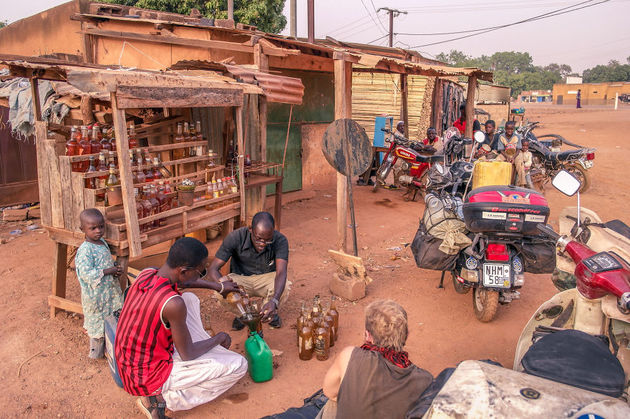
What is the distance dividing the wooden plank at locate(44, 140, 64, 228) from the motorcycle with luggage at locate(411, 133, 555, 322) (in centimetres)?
355

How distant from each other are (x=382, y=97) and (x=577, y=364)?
44.9 feet

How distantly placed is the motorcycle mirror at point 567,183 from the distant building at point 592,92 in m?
49.2

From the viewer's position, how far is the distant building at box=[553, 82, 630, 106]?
1753 inches

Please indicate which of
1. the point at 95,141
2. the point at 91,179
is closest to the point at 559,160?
the point at 95,141

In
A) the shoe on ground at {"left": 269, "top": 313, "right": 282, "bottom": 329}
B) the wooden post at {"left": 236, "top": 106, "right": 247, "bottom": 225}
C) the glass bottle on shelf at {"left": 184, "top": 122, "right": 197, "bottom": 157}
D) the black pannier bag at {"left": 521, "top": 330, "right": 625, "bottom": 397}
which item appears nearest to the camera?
the black pannier bag at {"left": 521, "top": 330, "right": 625, "bottom": 397}

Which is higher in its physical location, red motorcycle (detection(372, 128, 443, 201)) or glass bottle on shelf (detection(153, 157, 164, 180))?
glass bottle on shelf (detection(153, 157, 164, 180))

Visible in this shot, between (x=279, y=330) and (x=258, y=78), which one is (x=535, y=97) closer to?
(x=258, y=78)

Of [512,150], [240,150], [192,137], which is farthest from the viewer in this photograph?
[512,150]

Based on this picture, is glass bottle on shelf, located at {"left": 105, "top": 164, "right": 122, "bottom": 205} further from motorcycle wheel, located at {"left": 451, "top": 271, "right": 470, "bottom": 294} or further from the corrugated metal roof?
motorcycle wheel, located at {"left": 451, "top": 271, "right": 470, "bottom": 294}

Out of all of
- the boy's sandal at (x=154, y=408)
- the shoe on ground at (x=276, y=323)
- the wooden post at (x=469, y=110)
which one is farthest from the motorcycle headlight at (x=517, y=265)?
the wooden post at (x=469, y=110)

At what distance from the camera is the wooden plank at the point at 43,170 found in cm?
425

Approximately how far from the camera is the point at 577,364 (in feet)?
6.58

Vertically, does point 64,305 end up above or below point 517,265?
below

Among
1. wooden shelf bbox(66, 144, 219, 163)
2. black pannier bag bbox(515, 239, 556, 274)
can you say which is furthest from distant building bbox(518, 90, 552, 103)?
wooden shelf bbox(66, 144, 219, 163)
